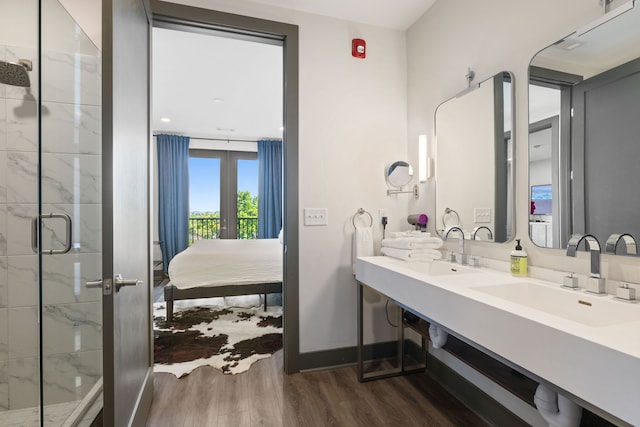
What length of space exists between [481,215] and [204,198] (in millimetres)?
5320

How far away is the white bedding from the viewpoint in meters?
3.22

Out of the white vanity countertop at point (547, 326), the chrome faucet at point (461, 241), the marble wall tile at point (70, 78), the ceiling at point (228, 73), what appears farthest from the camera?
the ceiling at point (228, 73)

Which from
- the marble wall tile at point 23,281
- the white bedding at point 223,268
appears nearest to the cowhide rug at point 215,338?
the white bedding at point 223,268

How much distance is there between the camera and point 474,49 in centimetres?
184

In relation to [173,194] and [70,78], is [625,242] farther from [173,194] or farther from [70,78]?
[173,194]

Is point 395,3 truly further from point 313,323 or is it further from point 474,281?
point 313,323

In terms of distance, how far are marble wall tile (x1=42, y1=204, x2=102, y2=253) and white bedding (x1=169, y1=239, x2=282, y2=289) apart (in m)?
1.54

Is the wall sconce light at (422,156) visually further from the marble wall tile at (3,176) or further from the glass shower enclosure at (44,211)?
the marble wall tile at (3,176)

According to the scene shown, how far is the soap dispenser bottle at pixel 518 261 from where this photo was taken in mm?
1479

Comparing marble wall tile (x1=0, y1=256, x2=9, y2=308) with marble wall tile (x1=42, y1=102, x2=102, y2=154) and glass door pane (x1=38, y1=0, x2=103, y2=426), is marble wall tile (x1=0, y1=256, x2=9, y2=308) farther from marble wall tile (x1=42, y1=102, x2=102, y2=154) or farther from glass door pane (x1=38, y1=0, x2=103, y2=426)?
marble wall tile (x1=42, y1=102, x2=102, y2=154)

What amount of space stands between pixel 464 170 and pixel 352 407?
1.58m

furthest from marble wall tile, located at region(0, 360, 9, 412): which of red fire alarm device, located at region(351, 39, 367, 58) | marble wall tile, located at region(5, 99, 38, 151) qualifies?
red fire alarm device, located at region(351, 39, 367, 58)

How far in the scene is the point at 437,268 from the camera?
75.2 inches

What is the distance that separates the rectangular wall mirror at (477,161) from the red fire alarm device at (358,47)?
730mm
